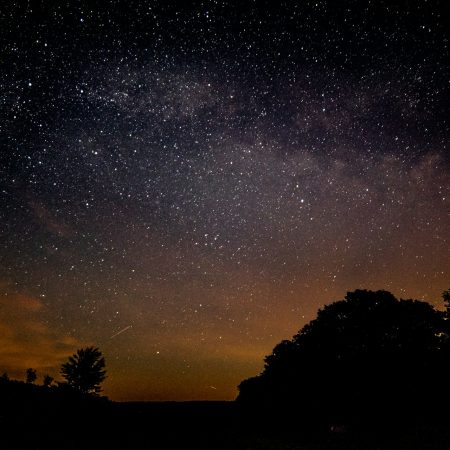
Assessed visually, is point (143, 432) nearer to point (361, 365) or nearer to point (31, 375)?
point (361, 365)

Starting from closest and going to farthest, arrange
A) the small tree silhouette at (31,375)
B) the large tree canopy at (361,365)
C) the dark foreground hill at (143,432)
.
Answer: the dark foreground hill at (143,432), the large tree canopy at (361,365), the small tree silhouette at (31,375)

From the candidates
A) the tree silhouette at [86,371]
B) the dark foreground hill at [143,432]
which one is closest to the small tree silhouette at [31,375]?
the tree silhouette at [86,371]

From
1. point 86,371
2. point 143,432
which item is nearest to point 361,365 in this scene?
point 143,432

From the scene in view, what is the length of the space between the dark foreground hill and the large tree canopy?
101 centimetres

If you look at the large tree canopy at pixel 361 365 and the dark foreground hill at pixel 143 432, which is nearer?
the dark foreground hill at pixel 143 432

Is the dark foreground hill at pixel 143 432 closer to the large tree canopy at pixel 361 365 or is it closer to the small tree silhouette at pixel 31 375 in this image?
the large tree canopy at pixel 361 365

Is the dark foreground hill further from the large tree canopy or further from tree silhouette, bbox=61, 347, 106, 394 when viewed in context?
tree silhouette, bbox=61, 347, 106, 394

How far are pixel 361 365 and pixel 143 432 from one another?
490 inches

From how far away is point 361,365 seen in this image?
19.9 m

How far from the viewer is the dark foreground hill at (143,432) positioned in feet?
53.2

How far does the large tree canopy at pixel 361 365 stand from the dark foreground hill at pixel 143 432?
39.9 inches

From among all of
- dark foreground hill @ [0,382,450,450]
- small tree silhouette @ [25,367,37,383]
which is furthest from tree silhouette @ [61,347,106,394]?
dark foreground hill @ [0,382,450,450]

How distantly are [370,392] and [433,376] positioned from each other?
3.55m

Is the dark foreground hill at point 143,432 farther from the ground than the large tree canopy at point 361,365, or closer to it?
closer to it
